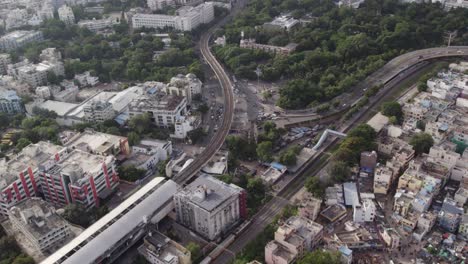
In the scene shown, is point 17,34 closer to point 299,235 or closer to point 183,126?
point 183,126

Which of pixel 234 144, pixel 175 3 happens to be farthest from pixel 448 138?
pixel 175 3

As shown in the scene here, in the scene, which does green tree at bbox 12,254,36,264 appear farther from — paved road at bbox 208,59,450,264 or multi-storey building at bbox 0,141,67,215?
paved road at bbox 208,59,450,264

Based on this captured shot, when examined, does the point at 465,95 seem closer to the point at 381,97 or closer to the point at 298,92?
the point at 381,97

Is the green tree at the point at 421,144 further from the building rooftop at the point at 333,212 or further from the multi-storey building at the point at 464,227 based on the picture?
the building rooftop at the point at 333,212

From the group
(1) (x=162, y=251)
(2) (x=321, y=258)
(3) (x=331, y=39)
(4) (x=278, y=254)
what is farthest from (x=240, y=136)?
(3) (x=331, y=39)

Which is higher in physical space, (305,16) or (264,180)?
(305,16)

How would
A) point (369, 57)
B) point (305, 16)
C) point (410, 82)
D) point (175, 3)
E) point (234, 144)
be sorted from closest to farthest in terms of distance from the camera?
point (234, 144), point (410, 82), point (369, 57), point (305, 16), point (175, 3)
